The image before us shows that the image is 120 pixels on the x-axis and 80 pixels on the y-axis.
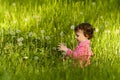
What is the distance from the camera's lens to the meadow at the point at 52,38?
5305mm

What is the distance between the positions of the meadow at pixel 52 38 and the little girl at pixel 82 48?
0.33 ft

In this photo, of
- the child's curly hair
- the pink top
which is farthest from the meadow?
the child's curly hair

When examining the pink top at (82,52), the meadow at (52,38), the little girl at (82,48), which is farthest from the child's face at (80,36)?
the meadow at (52,38)

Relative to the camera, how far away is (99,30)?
23.8ft

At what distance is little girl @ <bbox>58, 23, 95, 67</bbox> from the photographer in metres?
5.98

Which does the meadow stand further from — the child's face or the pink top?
the child's face

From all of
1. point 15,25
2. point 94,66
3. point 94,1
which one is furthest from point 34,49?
point 94,1

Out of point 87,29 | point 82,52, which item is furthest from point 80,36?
point 82,52

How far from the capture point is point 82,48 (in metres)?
6.16

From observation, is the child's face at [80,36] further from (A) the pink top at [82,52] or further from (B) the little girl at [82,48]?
(A) the pink top at [82,52]

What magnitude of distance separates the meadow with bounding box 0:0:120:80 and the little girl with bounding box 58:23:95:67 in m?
0.10

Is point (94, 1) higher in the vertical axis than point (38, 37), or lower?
higher

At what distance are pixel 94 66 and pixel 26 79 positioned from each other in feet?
2.75

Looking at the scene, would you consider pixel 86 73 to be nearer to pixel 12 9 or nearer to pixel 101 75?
pixel 101 75
